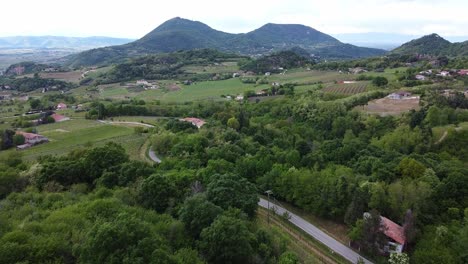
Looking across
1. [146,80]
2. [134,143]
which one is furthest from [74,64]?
[134,143]

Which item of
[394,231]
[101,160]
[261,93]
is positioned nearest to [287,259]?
[394,231]

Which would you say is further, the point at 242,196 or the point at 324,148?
the point at 324,148

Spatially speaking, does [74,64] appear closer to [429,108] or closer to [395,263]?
[429,108]

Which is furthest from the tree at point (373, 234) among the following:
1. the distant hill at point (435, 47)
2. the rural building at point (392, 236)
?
the distant hill at point (435, 47)

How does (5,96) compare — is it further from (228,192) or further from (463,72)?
(463,72)

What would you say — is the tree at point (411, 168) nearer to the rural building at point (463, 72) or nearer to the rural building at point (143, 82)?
the rural building at point (463, 72)

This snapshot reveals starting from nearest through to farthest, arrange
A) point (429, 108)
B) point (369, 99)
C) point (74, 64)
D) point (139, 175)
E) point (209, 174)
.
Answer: point (139, 175)
point (209, 174)
point (429, 108)
point (369, 99)
point (74, 64)

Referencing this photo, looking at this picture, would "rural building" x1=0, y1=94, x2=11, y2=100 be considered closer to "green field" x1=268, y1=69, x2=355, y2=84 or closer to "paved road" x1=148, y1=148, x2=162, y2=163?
"paved road" x1=148, y1=148, x2=162, y2=163
